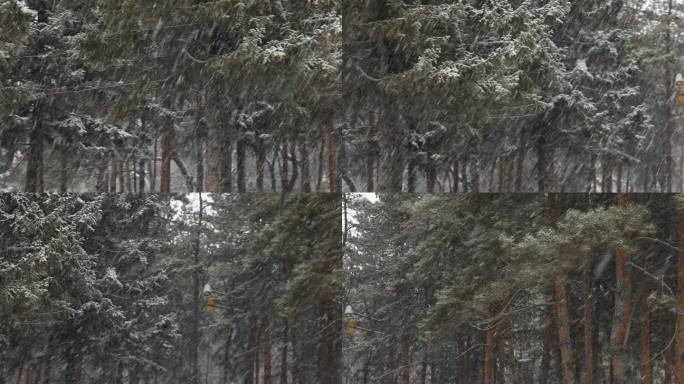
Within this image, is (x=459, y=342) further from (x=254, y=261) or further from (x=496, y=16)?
(x=496, y=16)

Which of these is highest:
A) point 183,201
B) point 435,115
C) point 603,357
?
point 435,115

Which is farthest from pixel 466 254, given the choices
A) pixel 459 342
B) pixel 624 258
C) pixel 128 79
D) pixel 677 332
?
pixel 128 79

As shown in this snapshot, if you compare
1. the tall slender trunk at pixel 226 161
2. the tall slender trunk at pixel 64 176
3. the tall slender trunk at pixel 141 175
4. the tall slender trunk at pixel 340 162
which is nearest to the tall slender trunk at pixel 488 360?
the tall slender trunk at pixel 340 162

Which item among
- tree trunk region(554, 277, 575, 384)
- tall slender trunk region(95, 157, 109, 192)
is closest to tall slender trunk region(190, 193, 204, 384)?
tall slender trunk region(95, 157, 109, 192)

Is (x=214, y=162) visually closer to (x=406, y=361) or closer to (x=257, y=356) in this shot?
(x=257, y=356)

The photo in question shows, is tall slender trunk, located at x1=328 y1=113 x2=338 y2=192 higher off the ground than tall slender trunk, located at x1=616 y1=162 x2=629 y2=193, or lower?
higher

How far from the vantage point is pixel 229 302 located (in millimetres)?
7410

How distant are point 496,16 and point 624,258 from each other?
7.10 ft

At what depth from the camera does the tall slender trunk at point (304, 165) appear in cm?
742

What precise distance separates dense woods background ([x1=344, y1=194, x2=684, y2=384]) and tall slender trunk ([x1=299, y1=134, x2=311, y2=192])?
0.39 meters

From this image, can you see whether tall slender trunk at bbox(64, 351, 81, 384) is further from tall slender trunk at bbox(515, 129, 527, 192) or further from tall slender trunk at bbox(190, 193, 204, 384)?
tall slender trunk at bbox(515, 129, 527, 192)

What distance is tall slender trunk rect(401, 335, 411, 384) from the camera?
7.48 meters

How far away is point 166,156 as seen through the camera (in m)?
7.37

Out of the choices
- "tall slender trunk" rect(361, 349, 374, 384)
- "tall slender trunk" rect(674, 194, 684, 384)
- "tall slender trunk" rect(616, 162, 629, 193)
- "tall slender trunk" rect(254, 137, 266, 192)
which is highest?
"tall slender trunk" rect(254, 137, 266, 192)
